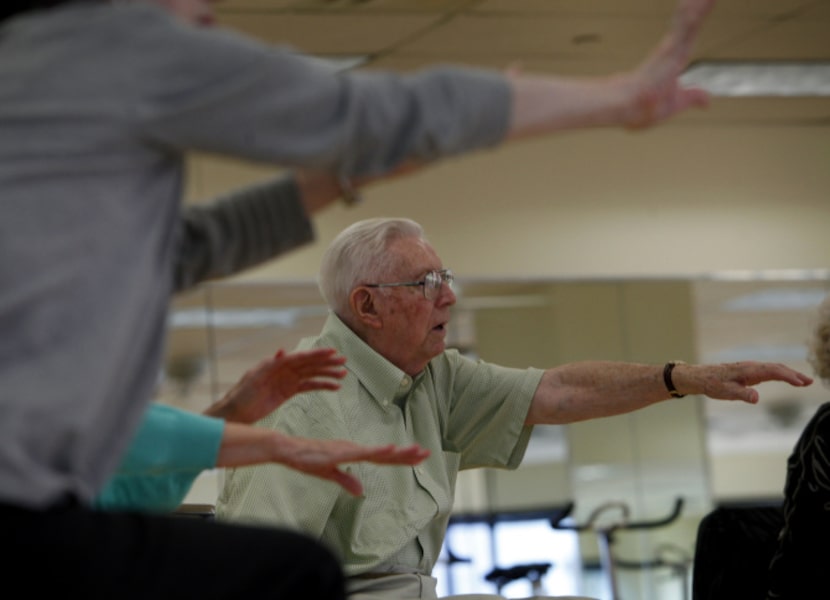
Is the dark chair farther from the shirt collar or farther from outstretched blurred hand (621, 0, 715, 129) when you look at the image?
outstretched blurred hand (621, 0, 715, 129)

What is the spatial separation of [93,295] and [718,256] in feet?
21.0

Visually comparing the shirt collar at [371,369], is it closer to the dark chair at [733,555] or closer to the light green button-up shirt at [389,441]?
the light green button-up shirt at [389,441]

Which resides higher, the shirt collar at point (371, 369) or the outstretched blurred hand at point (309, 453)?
the outstretched blurred hand at point (309, 453)

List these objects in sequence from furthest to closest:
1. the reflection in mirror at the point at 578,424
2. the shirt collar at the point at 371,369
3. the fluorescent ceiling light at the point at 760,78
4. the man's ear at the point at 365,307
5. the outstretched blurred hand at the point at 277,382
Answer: the reflection in mirror at the point at 578,424, the fluorescent ceiling light at the point at 760,78, the man's ear at the point at 365,307, the shirt collar at the point at 371,369, the outstretched blurred hand at the point at 277,382

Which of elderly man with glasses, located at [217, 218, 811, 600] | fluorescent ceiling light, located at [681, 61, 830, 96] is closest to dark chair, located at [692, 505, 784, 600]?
elderly man with glasses, located at [217, 218, 811, 600]

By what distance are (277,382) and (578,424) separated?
17.4 feet

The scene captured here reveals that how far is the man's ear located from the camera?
272cm

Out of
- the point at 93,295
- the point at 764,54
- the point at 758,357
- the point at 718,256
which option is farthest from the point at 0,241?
the point at 758,357

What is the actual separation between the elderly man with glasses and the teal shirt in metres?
0.55

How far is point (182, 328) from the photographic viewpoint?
6.41 m

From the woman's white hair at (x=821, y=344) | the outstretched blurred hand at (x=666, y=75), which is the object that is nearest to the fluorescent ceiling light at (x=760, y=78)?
the woman's white hair at (x=821, y=344)

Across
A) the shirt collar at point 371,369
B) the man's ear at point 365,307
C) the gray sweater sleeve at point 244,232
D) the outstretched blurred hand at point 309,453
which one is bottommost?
the shirt collar at point 371,369

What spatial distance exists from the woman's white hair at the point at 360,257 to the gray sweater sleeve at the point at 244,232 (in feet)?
4.28

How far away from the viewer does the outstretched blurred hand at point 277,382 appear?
184 centimetres
